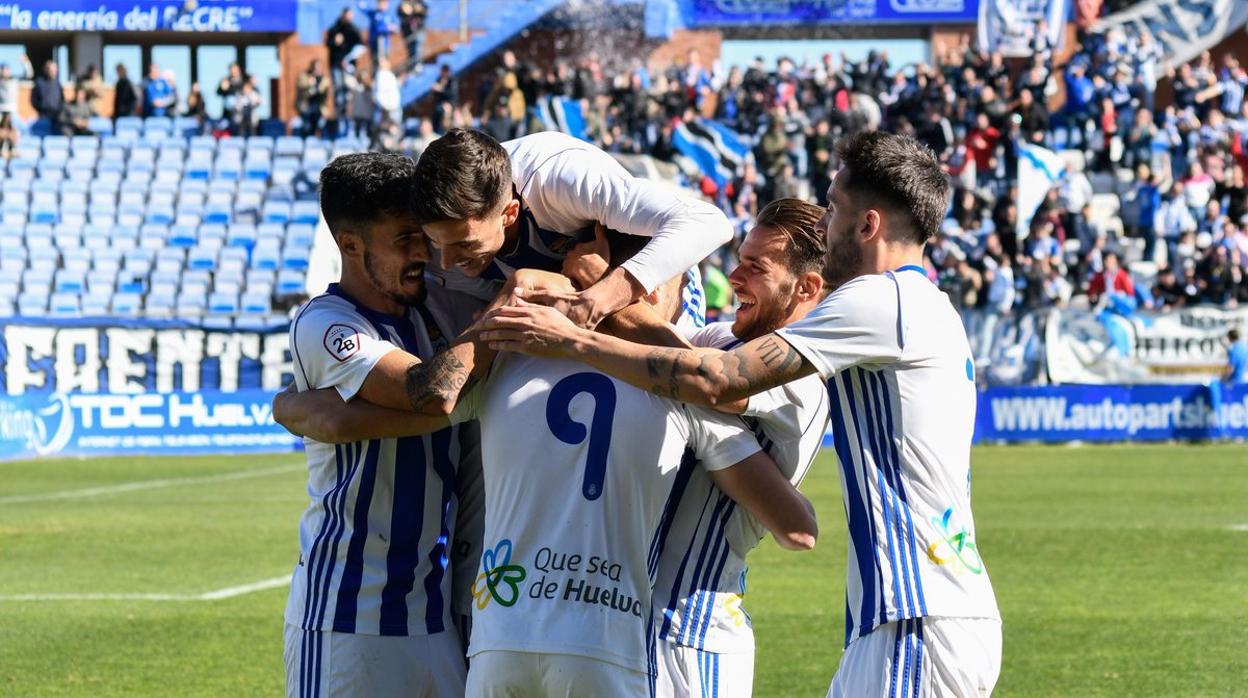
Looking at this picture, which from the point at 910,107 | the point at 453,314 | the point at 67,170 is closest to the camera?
the point at 453,314

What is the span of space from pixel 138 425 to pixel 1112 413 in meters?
14.7

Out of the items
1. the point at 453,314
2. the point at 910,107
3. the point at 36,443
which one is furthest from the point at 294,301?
the point at 453,314

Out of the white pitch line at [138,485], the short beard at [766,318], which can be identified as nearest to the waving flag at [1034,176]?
the white pitch line at [138,485]

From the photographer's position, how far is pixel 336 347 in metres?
4.60

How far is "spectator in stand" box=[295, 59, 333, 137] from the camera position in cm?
→ 3600

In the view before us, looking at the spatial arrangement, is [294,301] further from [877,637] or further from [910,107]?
[877,637]

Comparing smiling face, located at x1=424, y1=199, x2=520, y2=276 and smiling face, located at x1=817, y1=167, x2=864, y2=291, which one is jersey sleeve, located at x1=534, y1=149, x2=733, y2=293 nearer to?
smiling face, located at x1=424, y1=199, x2=520, y2=276

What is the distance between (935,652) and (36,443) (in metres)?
22.1

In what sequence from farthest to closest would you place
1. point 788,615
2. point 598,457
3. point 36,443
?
1. point 36,443
2. point 788,615
3. point 598,457

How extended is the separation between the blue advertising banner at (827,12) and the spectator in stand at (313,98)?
11.1 metres

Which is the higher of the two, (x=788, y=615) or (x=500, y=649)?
(x=500, y=649)

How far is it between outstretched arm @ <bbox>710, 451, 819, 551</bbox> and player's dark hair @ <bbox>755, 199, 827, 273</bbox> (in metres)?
0.63

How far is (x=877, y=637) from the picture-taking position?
447 cm

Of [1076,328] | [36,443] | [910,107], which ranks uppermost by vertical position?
[910,107]
